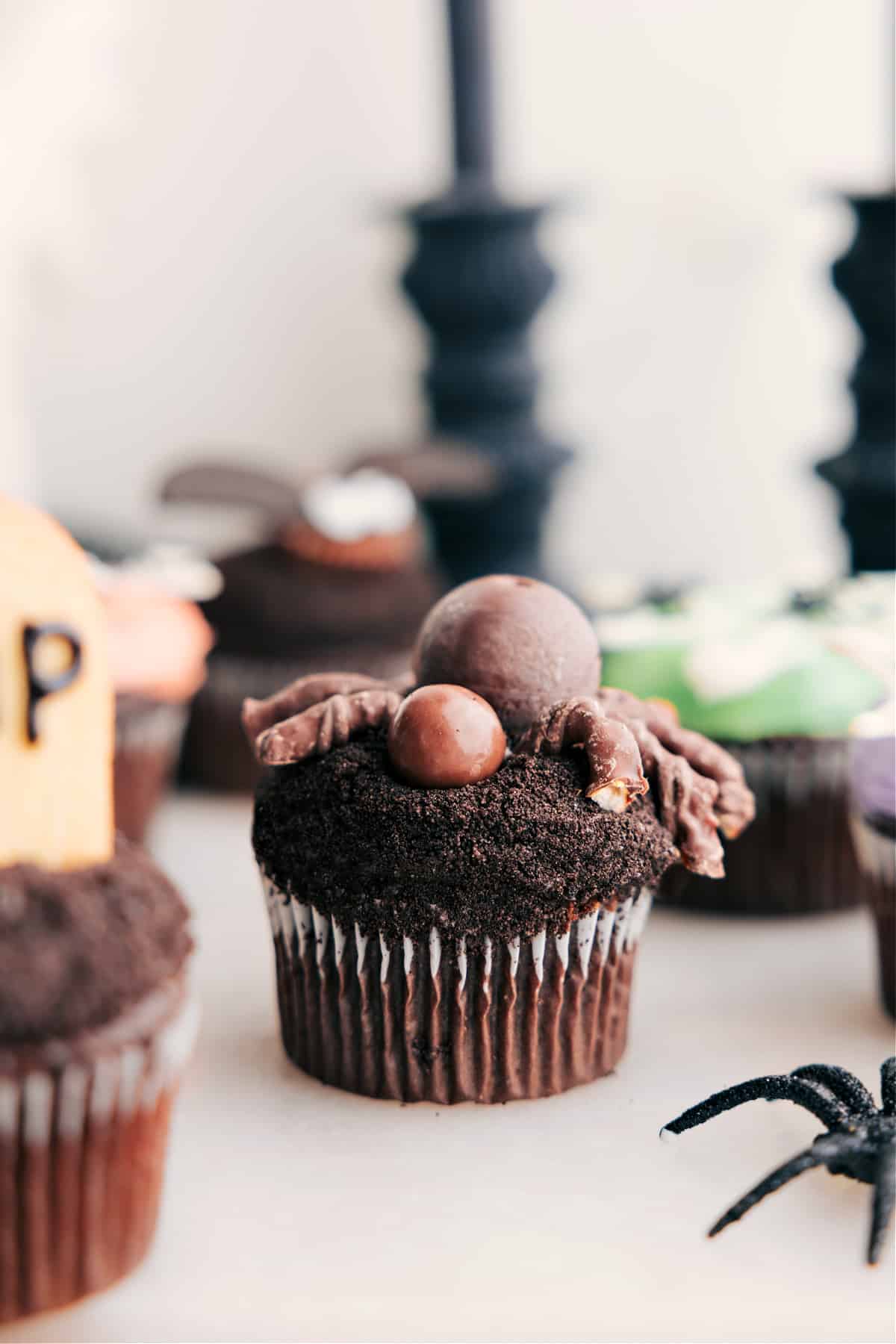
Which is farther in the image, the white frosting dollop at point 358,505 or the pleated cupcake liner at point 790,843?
the white frosting dollop at point 358,505

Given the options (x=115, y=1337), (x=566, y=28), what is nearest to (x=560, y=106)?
(x=566, y=28)

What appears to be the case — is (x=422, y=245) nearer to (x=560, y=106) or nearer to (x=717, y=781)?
(x=560, y=106)

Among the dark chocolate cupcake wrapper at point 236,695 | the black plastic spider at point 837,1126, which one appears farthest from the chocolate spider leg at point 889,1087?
the dark chocolate cupcake wrapper at point 236,695

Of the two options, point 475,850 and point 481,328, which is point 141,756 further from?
point 481,328

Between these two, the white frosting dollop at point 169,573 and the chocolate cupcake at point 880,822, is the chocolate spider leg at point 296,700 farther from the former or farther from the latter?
the white frosting dollop at point 169,573

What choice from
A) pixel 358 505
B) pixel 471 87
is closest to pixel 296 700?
pixel 358 505

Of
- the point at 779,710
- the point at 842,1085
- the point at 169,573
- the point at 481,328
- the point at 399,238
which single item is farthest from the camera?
the point at 399,238
